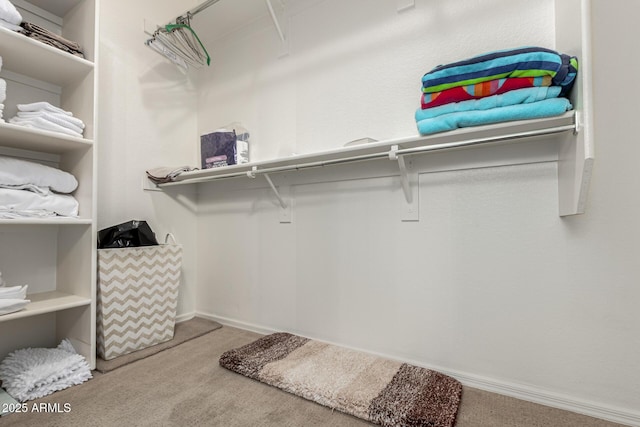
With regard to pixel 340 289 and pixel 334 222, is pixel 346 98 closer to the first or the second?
pixel 334 222

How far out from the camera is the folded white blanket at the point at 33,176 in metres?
1.30

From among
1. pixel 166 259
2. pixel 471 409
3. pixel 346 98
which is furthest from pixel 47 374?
pixel 346 98

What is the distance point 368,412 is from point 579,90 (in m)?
1.37

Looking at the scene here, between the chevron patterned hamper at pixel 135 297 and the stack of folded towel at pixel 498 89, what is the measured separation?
1.65 metres

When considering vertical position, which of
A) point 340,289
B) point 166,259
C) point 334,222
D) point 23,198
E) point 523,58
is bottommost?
point 340,289

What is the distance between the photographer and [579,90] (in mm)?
998

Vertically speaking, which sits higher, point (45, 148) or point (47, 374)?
point (45, 148)

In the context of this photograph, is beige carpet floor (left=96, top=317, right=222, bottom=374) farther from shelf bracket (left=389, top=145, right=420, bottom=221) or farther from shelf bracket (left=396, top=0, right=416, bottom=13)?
shelf bracket (left=396, top=0, right=416, bottom=13)

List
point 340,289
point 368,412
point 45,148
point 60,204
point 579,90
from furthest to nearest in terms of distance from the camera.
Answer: point 340,289 < point 45,148 < point 60,204 < point 368,412 < point 579,90

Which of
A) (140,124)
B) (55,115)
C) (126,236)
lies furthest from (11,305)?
(140,124)

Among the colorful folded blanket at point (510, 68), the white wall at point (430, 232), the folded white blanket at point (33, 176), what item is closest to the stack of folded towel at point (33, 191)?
the folded white blanket at point (33, 176)

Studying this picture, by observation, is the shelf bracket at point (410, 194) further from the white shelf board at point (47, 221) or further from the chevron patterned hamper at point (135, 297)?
the white shelf board at point (47, 221)

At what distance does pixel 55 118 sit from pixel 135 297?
993 mm

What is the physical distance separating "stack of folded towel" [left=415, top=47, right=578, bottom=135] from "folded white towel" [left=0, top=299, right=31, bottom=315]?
72.3 inches
